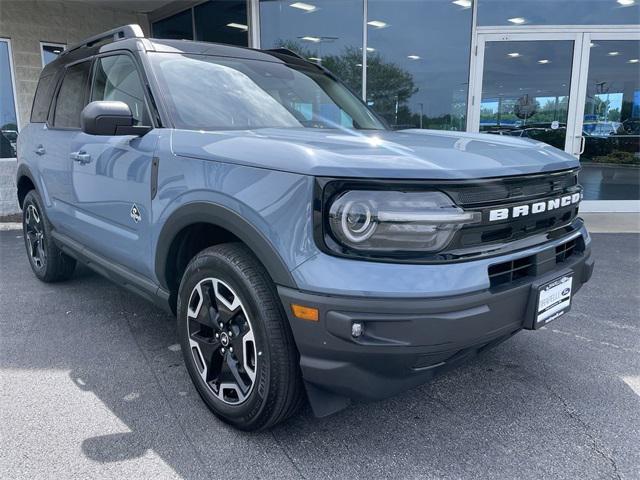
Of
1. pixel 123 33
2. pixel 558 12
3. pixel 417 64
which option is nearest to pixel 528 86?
pixel 558 12

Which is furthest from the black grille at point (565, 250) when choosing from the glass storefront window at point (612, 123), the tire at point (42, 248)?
the glass storefront window at point (612, 123)

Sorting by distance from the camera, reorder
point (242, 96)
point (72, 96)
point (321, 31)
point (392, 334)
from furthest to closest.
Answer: point (321, 31) → point (72, 96) → point (242, 96) → point (392, 334)

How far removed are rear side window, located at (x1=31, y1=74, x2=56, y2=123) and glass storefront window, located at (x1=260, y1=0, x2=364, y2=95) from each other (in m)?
4.79

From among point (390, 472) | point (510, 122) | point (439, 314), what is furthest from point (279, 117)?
point (510, 122)

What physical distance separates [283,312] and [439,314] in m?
0.60

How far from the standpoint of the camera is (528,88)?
8.09 meters

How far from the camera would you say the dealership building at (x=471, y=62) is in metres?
7.83

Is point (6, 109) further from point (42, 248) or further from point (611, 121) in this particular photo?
point (611, 121)

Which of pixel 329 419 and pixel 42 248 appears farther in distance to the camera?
pixel 42 248

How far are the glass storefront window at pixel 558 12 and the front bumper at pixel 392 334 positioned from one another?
23.6 ft

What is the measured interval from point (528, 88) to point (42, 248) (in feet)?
24.0

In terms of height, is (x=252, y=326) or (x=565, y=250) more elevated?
(x=565, y=250)

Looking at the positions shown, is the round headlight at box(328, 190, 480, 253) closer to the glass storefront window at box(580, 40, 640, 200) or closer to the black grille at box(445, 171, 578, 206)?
the black grille at box(445, 171, 578, 206)

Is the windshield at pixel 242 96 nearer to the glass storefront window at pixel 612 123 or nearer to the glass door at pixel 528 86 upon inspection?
the glass door at pixel 528 86
